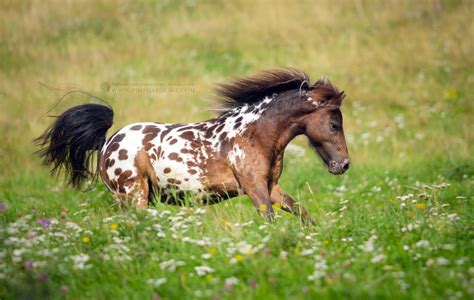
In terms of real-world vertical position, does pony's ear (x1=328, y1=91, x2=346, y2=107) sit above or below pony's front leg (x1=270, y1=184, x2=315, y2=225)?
above

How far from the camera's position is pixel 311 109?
738 centimetres

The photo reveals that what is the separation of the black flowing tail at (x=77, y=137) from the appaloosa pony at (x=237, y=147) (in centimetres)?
39

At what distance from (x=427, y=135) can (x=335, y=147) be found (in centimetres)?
770

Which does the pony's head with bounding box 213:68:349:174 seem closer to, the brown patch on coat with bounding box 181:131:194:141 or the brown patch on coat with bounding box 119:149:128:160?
the brown patch on coat with bounding box 181:131:194:141

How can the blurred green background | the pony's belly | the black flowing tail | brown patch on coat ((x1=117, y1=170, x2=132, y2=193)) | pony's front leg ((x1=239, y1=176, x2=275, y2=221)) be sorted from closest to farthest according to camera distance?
pony's front leg ((x1=239, y1=176, x2=275, y2=221)) < the pony's belly < brown patch on coat ((x1=117, y1=170, x2=132, y2=193)) < the black flowing tail < the blurred green background

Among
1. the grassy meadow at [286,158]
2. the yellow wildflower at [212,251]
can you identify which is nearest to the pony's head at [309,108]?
the grassy meadow at [286,158]

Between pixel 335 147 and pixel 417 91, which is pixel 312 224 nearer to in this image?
pixel 335 147

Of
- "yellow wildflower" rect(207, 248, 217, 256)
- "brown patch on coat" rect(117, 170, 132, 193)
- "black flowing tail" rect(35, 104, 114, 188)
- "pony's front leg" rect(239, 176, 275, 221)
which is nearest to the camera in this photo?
"yellow wildflower" rect(207, 248, 217, 256)

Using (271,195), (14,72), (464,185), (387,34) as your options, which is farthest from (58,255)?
(387,34)

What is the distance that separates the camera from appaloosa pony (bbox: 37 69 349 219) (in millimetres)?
7301

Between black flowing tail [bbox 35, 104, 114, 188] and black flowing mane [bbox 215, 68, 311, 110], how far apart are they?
166 centimetres

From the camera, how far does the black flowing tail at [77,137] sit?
8.23 m

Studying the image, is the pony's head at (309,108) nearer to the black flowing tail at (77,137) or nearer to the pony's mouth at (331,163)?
the pony's mouth at (331,163)

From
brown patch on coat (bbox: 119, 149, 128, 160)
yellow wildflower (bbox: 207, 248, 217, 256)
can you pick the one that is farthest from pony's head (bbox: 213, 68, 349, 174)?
yellow wildflower (bbox: 207, 248, 217, 256)
